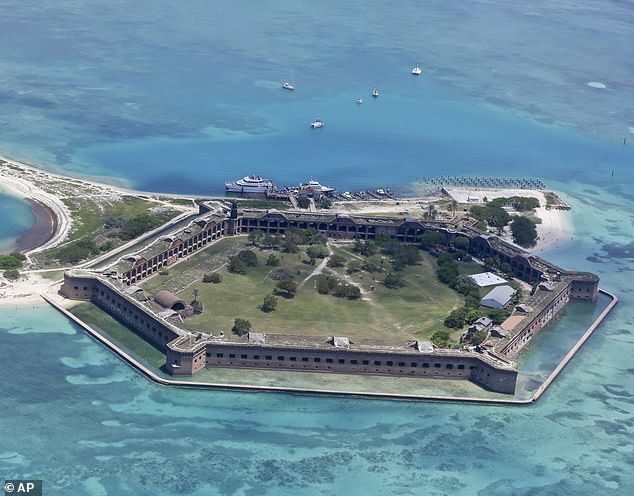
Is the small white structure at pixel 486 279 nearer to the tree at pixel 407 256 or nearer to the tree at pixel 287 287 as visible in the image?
the tree at pixel 407 256

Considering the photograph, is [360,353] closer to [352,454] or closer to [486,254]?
[352,454]

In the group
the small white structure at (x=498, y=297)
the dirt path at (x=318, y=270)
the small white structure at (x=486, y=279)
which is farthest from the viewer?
the small white structure at (x=486, y=279)

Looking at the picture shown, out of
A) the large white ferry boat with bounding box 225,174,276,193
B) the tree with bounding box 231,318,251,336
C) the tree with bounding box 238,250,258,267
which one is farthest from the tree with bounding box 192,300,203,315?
the large white ferry boat with bounding box 225,174,276,193

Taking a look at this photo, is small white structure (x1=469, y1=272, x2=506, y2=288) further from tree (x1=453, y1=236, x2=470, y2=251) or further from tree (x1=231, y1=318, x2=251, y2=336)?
tree (x1=231, y1=318, x2=251, y2=336)

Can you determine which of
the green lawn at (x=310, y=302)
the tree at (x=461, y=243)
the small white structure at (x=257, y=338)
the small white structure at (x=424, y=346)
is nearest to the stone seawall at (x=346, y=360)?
the small white structure at (x=424, y=346)

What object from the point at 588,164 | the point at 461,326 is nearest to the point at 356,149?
the point at 588,164

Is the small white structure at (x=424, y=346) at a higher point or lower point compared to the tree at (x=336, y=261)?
lower

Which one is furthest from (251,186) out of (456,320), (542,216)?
(456,320)

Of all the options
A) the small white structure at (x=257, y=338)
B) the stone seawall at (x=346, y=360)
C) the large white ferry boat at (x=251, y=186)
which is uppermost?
the large white ferry boat at (x=251, y=186)
